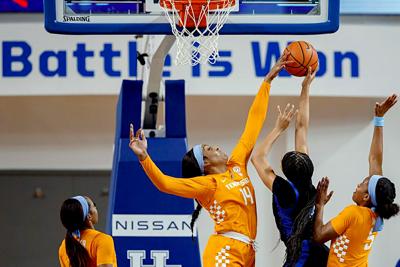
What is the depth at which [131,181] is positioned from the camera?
24.5 ft

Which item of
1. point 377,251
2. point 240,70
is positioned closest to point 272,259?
point 377,251

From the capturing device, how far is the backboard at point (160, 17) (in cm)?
625

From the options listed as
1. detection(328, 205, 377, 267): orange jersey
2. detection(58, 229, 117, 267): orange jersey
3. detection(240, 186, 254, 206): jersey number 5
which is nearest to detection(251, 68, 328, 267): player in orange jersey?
detection(328, 205, 377, 267): orange jersey

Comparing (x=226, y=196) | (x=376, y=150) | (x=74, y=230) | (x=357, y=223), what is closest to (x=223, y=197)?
(x=226, y=196)

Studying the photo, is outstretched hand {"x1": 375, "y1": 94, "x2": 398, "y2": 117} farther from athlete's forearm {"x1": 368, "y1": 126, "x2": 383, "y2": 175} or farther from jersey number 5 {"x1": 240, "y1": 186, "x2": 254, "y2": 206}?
jersey number 5 {"x1": 240, "y1": 186, "x2": 254, "y2": 206}

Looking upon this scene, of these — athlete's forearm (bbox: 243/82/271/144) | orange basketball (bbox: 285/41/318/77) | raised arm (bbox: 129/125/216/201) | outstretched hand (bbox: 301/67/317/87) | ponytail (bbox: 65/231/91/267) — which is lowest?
ponytail (bbox: 65/231/91/267)

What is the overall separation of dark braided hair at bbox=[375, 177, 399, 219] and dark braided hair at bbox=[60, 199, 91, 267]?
1814 mm

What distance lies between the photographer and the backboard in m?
6.25

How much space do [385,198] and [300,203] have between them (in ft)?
1.69

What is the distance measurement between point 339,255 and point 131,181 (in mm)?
2448

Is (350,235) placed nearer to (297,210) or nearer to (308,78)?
(297,210)

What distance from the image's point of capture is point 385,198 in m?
5.50

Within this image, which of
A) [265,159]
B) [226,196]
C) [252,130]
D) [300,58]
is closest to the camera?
[226,196]

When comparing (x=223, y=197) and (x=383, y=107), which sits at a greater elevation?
(x=383, y=107)
